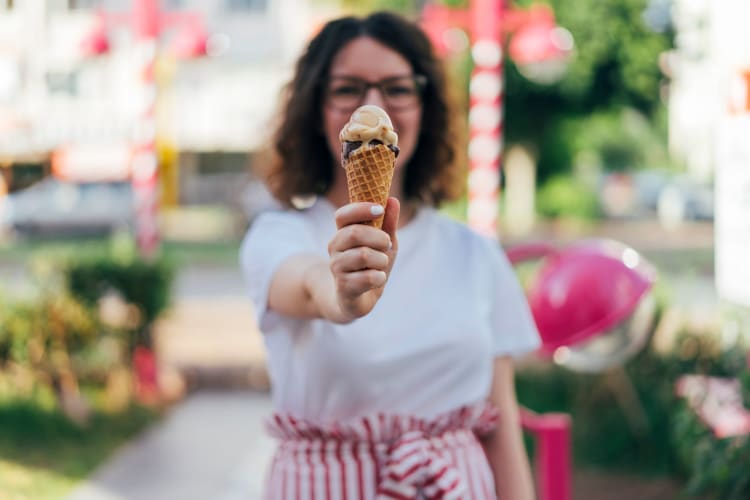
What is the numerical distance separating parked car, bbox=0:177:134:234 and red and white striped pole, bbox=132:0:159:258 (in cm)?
1535

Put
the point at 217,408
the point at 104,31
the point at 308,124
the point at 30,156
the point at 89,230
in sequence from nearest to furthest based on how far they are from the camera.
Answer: the point at 308,124, the point at 217,408, the point at 104,31, the point at 30,156, the point at 89,230

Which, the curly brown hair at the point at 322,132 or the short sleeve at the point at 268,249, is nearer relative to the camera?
the short sleeve at the point at 268,249

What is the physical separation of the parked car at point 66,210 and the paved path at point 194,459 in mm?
16497

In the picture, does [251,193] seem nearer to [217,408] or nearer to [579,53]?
[579,53]

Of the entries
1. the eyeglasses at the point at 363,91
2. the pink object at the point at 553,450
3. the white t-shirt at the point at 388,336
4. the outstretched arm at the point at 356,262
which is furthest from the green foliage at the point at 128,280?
the outstretched arm at the point at 356,262

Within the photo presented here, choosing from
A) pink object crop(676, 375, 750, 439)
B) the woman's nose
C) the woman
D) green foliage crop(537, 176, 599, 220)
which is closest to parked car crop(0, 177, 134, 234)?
green foliage crop(537, 176, 599, 220)

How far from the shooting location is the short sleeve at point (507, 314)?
2.07 metres

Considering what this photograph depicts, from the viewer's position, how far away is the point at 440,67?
2186 millimetres

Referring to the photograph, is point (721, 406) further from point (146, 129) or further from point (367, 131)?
point (146, 129)

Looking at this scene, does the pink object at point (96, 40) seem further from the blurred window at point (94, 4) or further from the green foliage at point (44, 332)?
the blurred window at point (94, 4)

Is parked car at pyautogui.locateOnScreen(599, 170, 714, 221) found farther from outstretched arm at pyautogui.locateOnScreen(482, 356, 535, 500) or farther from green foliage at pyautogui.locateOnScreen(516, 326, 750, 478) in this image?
outstretched arm at pyautogui.locateOnScreen(482, 356, 535, 500)

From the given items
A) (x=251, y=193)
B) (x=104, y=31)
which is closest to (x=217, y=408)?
(x=104, y=31)

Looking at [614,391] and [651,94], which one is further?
[651,94]

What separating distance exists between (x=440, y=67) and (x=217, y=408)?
218 inches
